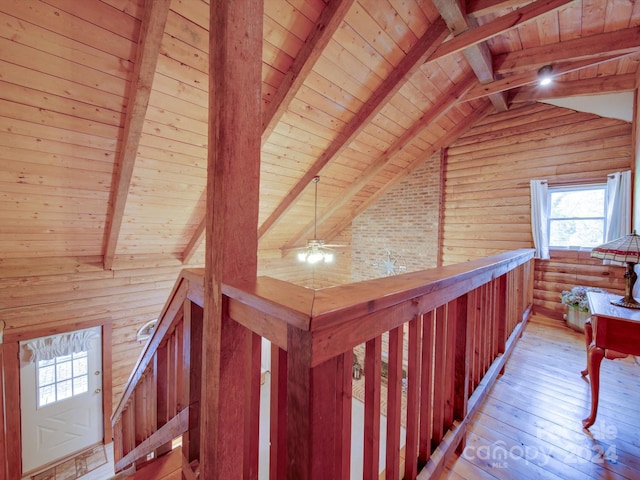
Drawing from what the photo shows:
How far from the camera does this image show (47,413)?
384 cm

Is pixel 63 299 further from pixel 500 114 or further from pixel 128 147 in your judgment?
→ pixel 500 114

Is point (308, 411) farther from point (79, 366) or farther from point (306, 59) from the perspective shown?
point (79, 366)

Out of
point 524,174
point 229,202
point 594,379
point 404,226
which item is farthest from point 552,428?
point 404,226

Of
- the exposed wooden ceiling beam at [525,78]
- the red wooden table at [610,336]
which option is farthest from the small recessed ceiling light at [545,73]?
the red wooden table at [610,336]

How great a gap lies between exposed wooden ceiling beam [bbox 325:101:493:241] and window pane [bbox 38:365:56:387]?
555 cm

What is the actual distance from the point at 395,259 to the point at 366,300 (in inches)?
216

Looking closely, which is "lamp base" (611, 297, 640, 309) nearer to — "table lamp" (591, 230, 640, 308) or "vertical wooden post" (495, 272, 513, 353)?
"table lamp" (591, 230, 640, 308)

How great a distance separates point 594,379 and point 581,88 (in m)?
3.98

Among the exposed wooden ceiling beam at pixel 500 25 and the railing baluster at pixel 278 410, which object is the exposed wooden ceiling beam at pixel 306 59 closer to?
the exposed wooden ceiling beam at pixel 500 25

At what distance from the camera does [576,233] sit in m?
4.02

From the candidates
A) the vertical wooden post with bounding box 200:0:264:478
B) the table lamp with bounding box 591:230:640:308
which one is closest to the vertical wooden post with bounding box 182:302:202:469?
the vertical wooden post with bounding box 200:0:264:478

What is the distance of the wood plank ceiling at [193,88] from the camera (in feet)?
6.57

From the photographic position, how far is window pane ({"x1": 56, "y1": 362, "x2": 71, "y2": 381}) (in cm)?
393

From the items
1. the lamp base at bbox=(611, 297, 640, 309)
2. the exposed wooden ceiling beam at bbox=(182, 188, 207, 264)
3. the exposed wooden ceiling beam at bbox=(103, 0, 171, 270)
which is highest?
the exposed wooden ceiling beam at bbox=(103, 0, 171, 270)
